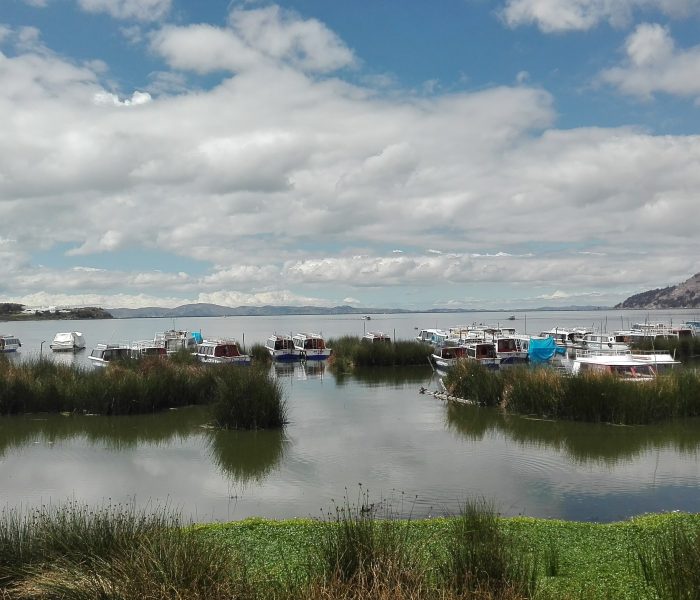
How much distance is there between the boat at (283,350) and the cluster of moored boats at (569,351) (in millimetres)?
10280

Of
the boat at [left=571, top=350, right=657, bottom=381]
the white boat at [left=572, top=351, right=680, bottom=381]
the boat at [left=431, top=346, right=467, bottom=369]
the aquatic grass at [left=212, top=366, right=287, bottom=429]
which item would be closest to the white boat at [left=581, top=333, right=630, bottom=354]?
the boat at [left=431, top=346, right=467, bottom=369]

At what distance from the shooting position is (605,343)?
149 ft

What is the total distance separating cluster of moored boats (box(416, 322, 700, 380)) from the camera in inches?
1008

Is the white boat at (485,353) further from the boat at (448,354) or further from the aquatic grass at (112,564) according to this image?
the aquatic grass at (112,564)

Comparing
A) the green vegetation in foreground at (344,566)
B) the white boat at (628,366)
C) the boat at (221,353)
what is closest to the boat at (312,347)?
the boat at (221,353)

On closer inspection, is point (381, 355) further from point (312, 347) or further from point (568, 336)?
point (568, 336)

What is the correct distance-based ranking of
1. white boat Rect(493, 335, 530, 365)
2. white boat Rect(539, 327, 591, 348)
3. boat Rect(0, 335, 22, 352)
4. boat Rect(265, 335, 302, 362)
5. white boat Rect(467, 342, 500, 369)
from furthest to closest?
boat Rect(0, 335, 22, 352) → white boat Rect(539, 327, 591, 348) → boat Rect(265, 335, 302, 362) → white boat Rect(493, 335, 530, 365) → white boat Rect(467, 342, 500, 369)

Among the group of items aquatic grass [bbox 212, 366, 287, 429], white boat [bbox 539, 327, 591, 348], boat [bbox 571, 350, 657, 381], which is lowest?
aquatic grass [bbox 212, 366, 287, 429]

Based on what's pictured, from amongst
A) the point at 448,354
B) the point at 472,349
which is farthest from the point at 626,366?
the point at 472,349

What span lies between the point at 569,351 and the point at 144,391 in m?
38.1

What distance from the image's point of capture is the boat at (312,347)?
157 ft

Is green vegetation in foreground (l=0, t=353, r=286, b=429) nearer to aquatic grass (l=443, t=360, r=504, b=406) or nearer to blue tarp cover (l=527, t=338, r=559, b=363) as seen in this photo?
aquatic grass (l=443, t=360, r=504, b=406)

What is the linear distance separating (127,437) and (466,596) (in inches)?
606

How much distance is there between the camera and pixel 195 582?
17.6 ft
